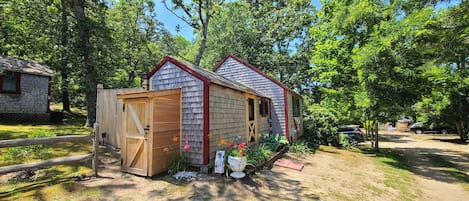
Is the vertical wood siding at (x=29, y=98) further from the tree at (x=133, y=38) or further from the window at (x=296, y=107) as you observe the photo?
the window at (x=296, y=107)

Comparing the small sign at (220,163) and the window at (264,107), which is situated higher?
the window at (264,107)

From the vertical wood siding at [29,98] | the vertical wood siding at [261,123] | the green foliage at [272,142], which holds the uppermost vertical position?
the vertical wood siding at [29,98]

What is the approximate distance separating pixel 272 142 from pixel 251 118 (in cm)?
174

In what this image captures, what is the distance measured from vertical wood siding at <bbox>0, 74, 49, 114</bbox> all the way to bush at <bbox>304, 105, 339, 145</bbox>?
1782 centimetres

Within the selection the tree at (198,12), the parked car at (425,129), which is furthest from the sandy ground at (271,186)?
the parked car at (425,129)

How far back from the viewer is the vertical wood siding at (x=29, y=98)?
13.4 metres

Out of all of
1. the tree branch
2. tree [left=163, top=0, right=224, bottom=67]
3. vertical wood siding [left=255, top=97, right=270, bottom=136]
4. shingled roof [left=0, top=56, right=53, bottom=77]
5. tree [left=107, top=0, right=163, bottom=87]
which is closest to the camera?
vertical wood siding [left=255, top=97, right=270, bottom=136]

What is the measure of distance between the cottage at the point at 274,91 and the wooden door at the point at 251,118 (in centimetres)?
269

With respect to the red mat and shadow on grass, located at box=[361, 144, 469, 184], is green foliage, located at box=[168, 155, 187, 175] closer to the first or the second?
the red mat

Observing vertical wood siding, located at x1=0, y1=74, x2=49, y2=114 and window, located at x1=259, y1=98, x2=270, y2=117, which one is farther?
vertical wood siding, located at x1=0, y1=74, x2=49, y2=114

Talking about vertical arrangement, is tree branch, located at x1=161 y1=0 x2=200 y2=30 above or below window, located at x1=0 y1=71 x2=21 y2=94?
above

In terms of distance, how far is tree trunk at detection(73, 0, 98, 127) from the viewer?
12.3m

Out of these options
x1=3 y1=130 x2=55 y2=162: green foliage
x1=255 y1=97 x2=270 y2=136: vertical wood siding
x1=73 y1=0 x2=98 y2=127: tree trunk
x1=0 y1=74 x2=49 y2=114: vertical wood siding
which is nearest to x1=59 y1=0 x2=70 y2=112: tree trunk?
x1=73 y1=0 x2=98 y2=127: tree trunk

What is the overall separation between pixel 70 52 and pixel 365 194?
1698 centimetres
